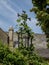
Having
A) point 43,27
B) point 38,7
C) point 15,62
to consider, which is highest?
point 38,7

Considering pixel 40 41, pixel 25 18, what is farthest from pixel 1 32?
pixel 25 18

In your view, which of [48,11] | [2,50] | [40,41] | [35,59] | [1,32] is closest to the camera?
[2,50]

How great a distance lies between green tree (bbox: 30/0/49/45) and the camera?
34.6 metres

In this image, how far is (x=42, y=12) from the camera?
34.9 meters

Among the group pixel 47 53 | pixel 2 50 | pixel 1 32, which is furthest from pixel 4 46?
pixel 1 32

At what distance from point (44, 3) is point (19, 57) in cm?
1755

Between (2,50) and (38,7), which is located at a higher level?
(38,7)

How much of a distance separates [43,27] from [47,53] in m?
10.6

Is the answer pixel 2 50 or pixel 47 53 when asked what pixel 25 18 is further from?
pixel 47 53

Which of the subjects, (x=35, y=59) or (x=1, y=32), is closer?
(x=35, y=59)

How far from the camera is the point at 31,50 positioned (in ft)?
93.3

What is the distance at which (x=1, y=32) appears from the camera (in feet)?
192

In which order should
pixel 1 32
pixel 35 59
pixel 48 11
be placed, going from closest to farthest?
pixel 35 59, pixel 48 11, pixel 1 32

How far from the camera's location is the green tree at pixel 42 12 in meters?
34.6
